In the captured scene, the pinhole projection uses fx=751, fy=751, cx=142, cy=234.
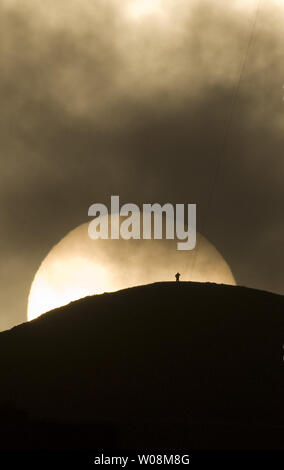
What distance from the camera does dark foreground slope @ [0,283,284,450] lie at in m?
32.9

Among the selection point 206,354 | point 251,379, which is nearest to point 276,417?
point 251,379

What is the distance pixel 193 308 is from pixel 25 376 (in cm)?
1044

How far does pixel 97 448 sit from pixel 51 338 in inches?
526

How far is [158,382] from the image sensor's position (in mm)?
37406

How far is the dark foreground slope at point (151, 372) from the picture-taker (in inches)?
1294

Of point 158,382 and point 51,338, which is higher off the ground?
point 51,338

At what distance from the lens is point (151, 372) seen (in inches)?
1500

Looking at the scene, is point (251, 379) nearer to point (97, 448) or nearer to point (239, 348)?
point (239, 348)
